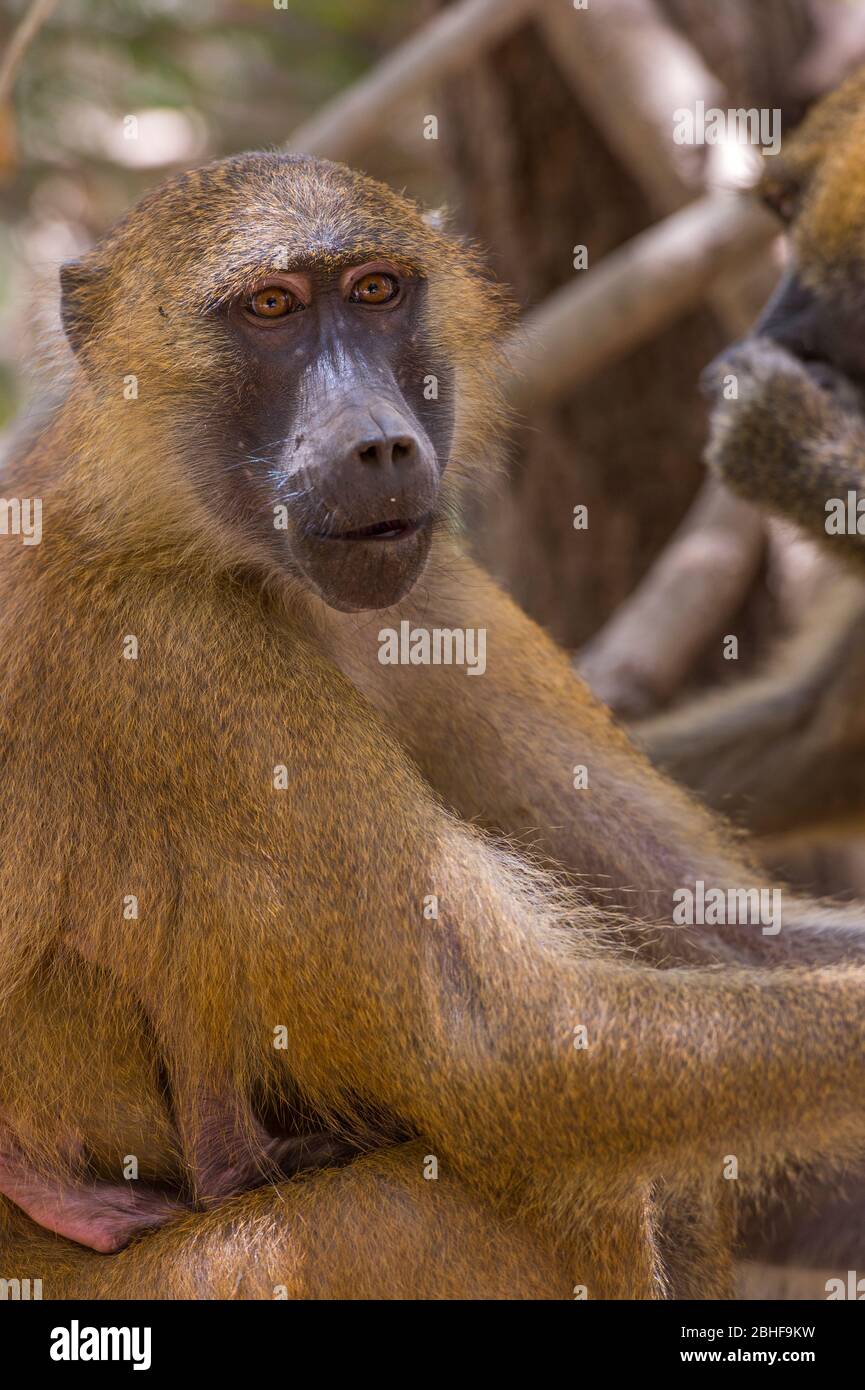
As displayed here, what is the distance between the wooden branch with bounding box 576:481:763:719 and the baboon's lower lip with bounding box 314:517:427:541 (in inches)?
131

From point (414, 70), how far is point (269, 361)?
412 cm

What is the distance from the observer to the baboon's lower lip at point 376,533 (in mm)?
A: 3930

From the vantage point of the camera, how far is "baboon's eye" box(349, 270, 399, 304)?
416 cm

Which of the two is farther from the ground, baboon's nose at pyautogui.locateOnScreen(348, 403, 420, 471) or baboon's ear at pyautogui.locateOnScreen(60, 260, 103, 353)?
baboon's ear at pyautogui.locateOnScreen(60, 260, 103, 353)

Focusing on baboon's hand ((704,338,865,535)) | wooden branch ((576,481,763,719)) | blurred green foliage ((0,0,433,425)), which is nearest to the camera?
baboon's hand ((704,338,865,535))

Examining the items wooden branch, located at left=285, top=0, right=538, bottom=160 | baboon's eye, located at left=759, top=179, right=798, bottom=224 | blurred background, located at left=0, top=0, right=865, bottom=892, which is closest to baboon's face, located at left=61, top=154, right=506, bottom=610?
blurred background, located at left=0, top=0, right=865, bottom=892

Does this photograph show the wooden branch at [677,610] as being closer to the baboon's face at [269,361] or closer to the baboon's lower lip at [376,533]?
the baboon's face at [269,361]

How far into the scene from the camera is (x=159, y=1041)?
4.09 meters

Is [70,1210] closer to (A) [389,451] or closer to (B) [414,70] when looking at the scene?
(A) [389,451]

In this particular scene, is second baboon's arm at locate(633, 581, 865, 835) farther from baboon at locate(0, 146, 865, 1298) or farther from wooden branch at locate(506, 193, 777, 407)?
baboon at locate(0, 146, 865, 1298)

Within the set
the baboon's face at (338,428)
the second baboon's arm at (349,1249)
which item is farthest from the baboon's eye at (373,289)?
the second baboon's arm at (349,1249)

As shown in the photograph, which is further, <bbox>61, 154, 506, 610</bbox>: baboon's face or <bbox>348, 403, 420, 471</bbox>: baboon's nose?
<bbox>61, 154, 506, 610</bbox>: baboon's face

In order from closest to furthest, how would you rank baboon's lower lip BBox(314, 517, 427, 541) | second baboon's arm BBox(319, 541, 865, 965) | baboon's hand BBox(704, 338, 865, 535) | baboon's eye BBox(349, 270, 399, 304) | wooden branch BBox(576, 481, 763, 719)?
1. baboon's lower lip BBox(314, 517, 427, 541)
2. baboon's eye BBox(349, 270, 399, 304)
3. second baboon's arm BBox(319, 541, 865, 965)
4. baboon's hand BBox(704, 338, 865, 535)
5. wooden branch BBox(576, 481, 763, 719)

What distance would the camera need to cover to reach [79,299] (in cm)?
432
